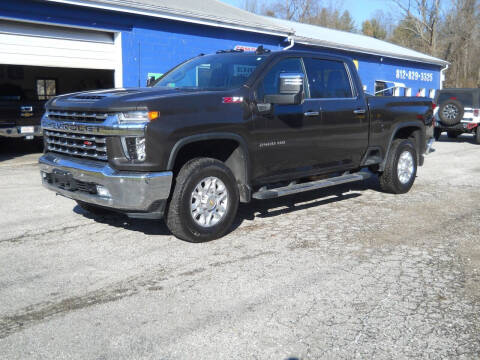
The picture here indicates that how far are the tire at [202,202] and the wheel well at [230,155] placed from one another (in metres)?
0.15

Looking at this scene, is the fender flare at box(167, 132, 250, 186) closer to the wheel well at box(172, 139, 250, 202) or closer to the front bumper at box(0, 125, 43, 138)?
the wheel well at box(172, 139, 250, 202)

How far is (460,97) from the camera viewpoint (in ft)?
55.7

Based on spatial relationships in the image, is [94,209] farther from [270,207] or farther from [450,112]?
[450,112]

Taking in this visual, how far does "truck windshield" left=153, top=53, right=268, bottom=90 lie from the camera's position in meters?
5.83

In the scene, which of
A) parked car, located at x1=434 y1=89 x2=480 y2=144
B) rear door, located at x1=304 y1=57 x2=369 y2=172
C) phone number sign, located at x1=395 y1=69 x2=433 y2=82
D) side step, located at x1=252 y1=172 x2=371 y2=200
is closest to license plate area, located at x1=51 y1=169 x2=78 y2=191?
side step, located at x1=252 y1=172 x2=371 y2=200

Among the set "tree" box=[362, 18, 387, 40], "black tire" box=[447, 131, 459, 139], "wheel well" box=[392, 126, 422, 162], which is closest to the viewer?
"wheel well" box=[392, 126, 422, 162]

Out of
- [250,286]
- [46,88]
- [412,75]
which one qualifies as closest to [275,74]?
[250,286]

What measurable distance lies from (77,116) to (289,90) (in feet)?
7.20

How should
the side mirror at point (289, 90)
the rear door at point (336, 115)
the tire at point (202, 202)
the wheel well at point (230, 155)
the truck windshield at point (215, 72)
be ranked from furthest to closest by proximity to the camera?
the rear door at point (336, 115), the truck windshield at point (215, 72), the side mirror at point (289, 90), the wheel well at point (230, 155), the tire at point (202, 202)

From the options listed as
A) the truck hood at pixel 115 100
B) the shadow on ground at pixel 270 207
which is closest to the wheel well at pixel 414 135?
the shadow on ground at pixel 270 207

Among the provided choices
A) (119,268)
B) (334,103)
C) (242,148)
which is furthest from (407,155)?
(119,268)

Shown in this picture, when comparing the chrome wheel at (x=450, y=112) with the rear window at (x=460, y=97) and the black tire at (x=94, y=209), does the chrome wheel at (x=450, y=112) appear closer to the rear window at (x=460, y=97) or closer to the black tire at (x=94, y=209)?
the rear window at (x=460, y=97)

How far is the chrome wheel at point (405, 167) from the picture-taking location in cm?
793

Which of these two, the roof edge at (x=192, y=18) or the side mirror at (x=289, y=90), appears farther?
the roof edge at (x=192, y=18)
